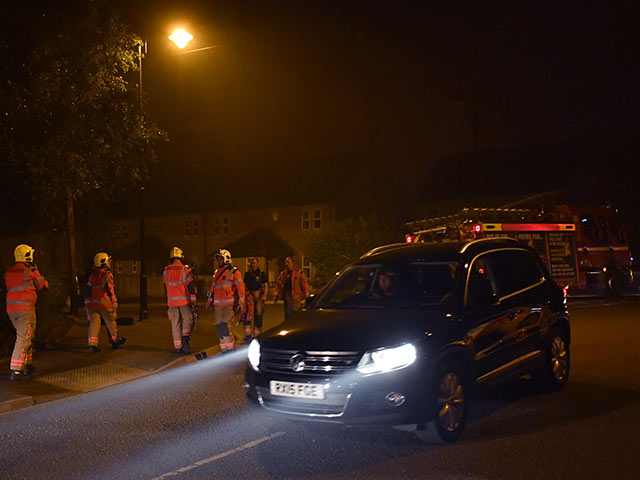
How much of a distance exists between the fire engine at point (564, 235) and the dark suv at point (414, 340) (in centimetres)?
1085

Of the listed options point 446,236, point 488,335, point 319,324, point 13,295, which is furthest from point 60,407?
point 446,236

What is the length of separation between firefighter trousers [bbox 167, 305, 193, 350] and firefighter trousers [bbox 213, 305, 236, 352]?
0.49 m

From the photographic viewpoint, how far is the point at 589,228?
2278cm

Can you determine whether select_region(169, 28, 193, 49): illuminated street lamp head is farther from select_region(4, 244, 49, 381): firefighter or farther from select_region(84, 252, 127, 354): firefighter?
select_region(4, 244, 49, 381): firefighter

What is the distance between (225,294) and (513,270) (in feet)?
19.1

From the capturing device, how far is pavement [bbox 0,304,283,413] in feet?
31.5

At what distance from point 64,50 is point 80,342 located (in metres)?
5.55

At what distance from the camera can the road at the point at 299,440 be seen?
18.5 feet

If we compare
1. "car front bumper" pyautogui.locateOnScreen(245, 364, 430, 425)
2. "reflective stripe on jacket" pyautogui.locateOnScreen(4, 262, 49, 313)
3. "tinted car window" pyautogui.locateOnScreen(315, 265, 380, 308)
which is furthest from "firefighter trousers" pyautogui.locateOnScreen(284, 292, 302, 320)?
"car front bumper" pyautogui.locateOnScreen(245, 364, 430, 425)

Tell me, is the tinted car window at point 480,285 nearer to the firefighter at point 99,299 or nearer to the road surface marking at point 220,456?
the road surface marking at point 220,456

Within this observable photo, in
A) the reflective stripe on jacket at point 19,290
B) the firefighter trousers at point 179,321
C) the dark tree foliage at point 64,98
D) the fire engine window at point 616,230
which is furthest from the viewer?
the fire engine window at point 616,230

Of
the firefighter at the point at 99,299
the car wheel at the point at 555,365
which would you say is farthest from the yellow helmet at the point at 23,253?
the car wheel at the point at 555,365

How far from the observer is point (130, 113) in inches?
572

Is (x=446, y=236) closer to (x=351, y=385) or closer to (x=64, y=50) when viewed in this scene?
(x=64, y=50)
